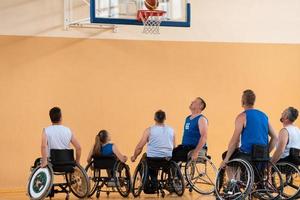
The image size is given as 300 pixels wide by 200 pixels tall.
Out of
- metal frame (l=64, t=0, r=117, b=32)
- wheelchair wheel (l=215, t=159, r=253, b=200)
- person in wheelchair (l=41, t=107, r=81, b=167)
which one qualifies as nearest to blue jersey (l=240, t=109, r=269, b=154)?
wheelchair wheel (l=215, t=159, r=253, b=200)

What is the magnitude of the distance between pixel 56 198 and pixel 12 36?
2.59 m

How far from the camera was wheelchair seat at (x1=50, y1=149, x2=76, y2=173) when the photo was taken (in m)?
8.23

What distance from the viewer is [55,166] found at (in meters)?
8.23

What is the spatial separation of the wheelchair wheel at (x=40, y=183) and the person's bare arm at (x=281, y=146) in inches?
103

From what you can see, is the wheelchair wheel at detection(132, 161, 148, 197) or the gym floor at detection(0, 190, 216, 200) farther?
the gym floor at detection(0, 190, 216, 200)

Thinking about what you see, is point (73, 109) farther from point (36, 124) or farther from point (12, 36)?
point (12, 36)

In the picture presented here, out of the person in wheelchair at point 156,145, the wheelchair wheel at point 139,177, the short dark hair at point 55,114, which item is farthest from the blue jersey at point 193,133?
the short dark hair at point 55,114

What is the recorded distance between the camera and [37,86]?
1020 cm

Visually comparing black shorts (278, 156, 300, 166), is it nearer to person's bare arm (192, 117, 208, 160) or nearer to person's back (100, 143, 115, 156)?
person's bare arm (192, 117, 208, 160)

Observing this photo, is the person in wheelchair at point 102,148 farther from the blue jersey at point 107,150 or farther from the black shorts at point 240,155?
the black shorts at point 240,155

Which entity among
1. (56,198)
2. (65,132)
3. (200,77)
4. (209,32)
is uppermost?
(209,32)

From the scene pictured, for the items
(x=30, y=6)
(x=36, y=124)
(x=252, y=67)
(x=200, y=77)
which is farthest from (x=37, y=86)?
(x=252, y=67)

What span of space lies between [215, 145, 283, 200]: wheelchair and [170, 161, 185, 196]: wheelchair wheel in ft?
4.18

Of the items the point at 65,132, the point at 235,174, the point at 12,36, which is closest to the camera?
the point at 235,174
